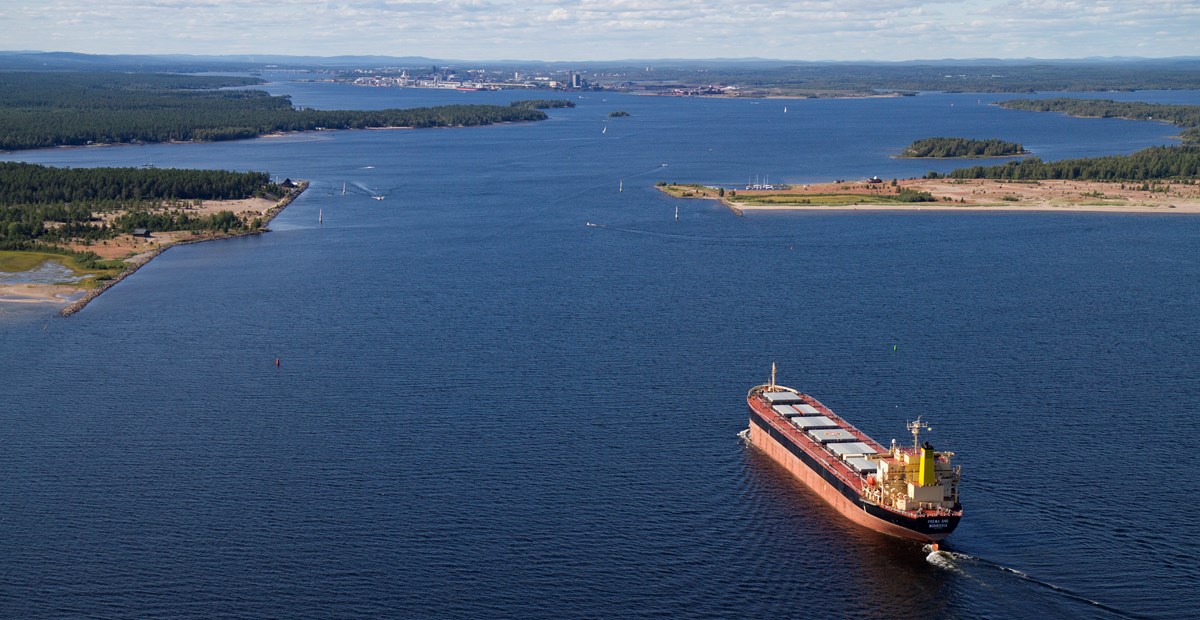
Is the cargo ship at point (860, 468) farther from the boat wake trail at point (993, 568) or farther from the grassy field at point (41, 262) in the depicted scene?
the grassy field at point (41, 262)

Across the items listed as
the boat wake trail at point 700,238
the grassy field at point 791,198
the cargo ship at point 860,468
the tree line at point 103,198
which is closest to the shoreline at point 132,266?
the tree line at point 103,198

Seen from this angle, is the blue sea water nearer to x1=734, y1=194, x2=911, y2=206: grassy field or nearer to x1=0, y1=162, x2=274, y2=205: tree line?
x1=734, y1=194, x2=911, y2=206: grassy field

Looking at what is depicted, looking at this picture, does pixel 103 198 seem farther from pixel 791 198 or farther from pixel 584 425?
pixel 584 425

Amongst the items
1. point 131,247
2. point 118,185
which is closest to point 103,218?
point 118,185

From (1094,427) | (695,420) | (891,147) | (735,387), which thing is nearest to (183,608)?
(695,420)

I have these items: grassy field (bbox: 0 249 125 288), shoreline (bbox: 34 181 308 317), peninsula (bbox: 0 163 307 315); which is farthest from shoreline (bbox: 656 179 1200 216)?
grassy field (bbox: 0 249 125 288)
